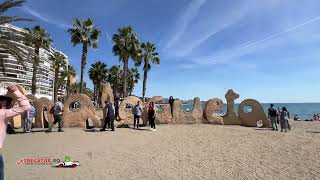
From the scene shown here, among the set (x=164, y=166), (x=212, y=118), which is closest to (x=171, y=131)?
(x=212, y=118)

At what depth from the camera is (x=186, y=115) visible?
22.1 metres

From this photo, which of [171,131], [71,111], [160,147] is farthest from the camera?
[71,111]

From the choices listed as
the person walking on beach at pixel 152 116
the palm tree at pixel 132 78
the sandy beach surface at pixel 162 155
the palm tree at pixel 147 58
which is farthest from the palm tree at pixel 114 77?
the sandy beach surface at pixel 162 155

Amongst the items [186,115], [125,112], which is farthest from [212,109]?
[125,112]

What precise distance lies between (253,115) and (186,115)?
4695mm

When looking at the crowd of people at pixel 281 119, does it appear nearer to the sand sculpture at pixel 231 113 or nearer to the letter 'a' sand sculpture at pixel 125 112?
the sand sculpture at pixel 231 113

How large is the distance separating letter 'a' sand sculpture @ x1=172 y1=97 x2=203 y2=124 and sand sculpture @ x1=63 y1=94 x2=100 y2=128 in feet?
18.5

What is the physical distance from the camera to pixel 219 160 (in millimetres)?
10125

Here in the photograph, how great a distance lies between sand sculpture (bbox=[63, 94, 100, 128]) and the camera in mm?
18953

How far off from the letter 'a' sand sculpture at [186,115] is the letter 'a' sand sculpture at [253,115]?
2.99 m

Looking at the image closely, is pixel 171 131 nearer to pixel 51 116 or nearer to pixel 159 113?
pixel 159 113

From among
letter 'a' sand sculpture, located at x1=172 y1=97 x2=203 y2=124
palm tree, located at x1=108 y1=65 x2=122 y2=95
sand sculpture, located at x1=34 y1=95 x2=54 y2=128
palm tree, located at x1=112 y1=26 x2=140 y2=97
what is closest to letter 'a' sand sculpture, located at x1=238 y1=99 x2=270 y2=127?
letter 'a' sand sculpture, located at x1=172 y1=97 x2=203 y2=124

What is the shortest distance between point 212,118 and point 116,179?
1544cm

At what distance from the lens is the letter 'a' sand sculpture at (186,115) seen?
21875 mm
